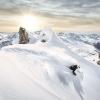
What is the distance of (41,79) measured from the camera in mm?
13133

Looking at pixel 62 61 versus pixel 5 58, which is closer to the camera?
pixel 5 58

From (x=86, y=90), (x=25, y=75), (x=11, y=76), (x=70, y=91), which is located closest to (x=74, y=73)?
(x=86, y=90)

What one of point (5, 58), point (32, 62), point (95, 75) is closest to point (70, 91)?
point (32, 62)

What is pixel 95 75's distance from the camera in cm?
1969

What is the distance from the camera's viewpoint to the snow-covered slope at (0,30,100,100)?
35.4 ft

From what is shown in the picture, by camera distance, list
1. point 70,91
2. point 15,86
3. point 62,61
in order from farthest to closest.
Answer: point 62,61 < point 70,91 < point 15,86

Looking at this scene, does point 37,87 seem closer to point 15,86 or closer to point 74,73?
point 15,86

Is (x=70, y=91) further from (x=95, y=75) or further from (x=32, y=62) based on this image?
(x=95, y=75)

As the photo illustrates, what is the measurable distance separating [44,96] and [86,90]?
5.50m

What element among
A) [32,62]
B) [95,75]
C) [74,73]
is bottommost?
[95,75]

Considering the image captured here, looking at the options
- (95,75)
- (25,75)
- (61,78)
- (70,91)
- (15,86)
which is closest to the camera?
(15,86)

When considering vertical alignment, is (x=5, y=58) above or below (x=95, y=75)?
above

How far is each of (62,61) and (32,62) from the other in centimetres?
330

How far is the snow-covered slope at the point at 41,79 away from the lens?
10.8m
